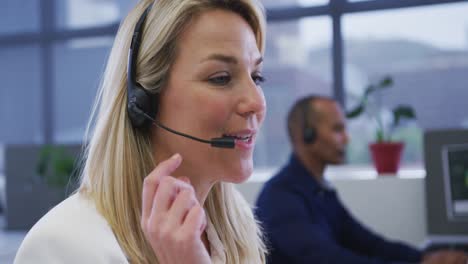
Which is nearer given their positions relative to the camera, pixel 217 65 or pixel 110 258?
pixel 110 258

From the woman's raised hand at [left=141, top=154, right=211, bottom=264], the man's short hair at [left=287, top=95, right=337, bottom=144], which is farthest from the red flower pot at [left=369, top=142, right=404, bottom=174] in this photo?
the woman's raised hand at [left=141, top=154, right=211, bottom=264]

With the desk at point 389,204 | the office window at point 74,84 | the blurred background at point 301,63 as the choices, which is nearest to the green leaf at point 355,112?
the blurred background at point 301,63

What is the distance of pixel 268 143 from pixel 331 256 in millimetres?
1629

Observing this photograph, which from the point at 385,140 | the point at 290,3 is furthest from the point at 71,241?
the point at 290,3

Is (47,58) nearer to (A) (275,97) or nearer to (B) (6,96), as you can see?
(B) (6,96)

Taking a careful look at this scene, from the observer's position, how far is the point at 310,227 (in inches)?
87.8

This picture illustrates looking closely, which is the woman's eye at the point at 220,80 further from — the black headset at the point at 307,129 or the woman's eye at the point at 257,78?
the black headset at the point at 307,129

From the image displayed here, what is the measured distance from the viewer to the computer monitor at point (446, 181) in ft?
8.73

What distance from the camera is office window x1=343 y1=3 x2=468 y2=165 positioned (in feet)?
11.0

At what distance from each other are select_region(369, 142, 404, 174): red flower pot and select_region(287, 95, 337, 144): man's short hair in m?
0.52

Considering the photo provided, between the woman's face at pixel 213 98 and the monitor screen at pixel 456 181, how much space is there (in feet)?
6.17

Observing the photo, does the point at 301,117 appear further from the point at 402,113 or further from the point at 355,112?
the point at 402,113

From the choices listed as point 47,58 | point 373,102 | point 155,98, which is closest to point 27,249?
point 155,98

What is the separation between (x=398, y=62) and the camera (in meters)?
3.47
